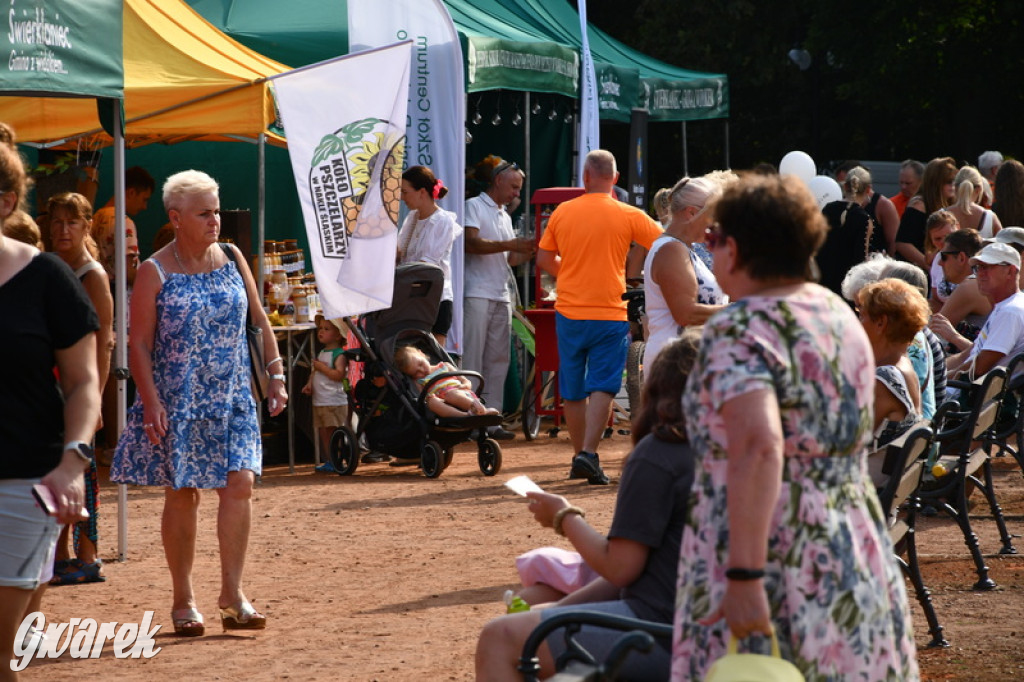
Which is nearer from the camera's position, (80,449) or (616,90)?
(80,449)

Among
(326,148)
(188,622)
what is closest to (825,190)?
(326,148)

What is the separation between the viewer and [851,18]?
1113 inches

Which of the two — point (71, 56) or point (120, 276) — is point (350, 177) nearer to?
point (120, 276)

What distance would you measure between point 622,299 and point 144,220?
7.23 metres

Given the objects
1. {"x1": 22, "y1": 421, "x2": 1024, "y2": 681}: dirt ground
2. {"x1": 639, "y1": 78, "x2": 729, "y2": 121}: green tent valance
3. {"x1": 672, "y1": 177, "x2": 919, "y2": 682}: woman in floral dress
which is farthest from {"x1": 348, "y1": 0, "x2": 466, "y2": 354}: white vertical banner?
{"x1": 672, "y1": 177, "x2": 919, "y2": 682}: woman in floral dress

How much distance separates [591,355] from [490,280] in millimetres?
2914

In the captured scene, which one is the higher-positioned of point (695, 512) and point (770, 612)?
point (695, 512)

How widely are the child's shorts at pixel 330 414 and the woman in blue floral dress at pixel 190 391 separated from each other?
5058 millimetres

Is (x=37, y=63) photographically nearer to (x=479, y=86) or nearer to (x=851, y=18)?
(x=479, y=86)

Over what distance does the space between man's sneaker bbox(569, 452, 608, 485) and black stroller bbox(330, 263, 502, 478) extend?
3.10 ft

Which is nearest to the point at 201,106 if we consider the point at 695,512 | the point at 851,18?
the point at 695,512

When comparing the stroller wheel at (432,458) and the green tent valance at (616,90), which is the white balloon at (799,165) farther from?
the stroller wheel at (432,458)

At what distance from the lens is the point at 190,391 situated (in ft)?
18.8

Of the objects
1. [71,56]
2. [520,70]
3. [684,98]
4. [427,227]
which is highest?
[684,98]
